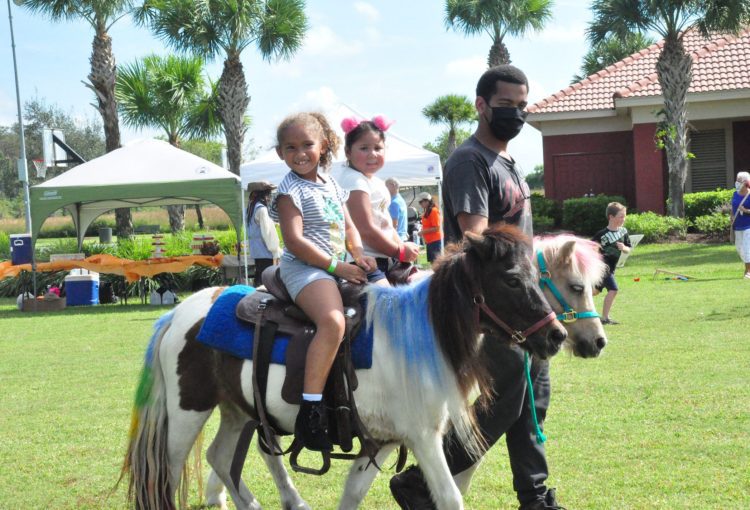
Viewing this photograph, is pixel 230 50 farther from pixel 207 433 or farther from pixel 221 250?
pixel 207 433

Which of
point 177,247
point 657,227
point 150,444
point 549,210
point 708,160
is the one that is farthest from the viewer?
point 708,160

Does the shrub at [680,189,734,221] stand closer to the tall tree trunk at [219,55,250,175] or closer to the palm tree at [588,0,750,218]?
the palm tree at [588,0,750,218]

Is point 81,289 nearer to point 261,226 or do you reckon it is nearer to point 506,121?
point 261,226

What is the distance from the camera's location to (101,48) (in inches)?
1035

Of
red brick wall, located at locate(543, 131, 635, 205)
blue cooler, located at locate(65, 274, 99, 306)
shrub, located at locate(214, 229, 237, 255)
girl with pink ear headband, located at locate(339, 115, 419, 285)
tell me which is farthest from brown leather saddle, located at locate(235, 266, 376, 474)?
red brick wall, located at locate(543, 131, 635, 205)

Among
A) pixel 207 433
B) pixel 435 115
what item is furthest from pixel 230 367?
pixel 435 115

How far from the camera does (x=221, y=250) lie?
22.7 meters

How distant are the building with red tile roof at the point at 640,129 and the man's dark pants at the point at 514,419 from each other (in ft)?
87.2

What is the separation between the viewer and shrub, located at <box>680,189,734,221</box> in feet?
88.5

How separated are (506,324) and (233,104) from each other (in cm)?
2593

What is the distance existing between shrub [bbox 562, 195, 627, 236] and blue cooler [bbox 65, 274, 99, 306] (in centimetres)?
1594

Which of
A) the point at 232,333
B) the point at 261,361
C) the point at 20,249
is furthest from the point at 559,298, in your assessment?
the point at 20,249

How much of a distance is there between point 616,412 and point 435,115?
5246 cm

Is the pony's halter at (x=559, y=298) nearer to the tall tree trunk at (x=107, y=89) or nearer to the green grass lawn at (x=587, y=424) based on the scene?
the green grass lawn at (x=587, y=424)
